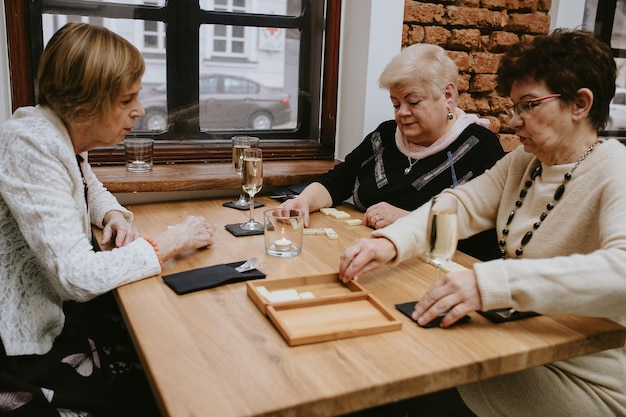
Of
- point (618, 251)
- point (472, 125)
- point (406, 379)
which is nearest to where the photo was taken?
point (406, 379)

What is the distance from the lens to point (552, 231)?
1.49 meters

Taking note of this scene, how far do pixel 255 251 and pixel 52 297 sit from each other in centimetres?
56

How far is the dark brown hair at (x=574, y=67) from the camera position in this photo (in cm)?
145

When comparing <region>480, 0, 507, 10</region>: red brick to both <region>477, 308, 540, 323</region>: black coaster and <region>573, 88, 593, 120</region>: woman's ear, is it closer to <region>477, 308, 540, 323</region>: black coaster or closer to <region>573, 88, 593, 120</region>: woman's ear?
<region>573, 88, 593, 120</region>: woman's ear

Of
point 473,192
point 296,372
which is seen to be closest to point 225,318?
point 296,372

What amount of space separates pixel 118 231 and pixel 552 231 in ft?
4.16

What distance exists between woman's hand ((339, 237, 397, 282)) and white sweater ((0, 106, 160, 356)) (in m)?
0.48

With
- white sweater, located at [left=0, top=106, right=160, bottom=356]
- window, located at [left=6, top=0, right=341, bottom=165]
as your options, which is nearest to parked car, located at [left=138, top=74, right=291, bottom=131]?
window, located at [left=6, top=0, right=341, bottom=165]

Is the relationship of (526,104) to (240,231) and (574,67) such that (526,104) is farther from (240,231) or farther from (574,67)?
(240,231)

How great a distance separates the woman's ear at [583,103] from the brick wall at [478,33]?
1400 mm

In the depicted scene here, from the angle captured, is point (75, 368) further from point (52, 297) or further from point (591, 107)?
point (591, 107)

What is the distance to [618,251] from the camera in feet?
3.88

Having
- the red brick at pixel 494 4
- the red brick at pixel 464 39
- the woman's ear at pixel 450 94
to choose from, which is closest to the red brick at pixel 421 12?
the red brick at pixel 464 39

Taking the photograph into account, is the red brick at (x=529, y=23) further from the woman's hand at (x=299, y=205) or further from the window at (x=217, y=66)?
the woman's hand at (x=299, y=205)
